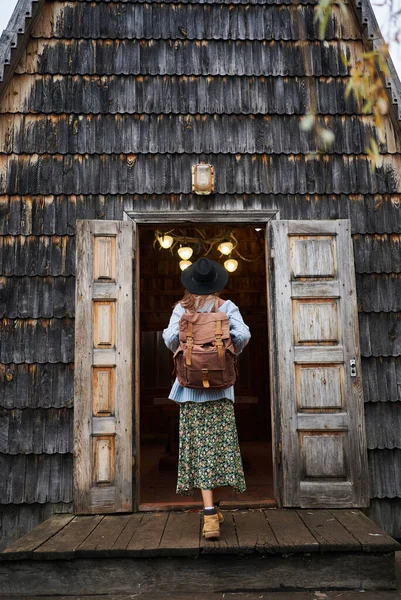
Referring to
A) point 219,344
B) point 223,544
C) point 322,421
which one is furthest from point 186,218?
point 223,544

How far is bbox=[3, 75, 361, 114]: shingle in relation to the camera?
15.3ft

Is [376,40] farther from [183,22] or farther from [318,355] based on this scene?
[318,355]

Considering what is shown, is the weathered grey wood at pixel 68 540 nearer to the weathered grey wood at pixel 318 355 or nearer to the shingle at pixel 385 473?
the weathered grey wood at pixel 318 355

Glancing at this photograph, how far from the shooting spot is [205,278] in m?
3.57

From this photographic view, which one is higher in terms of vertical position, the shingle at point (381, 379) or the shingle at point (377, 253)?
the shingle at point (377, 253)

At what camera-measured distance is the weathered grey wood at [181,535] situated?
10.7 feet

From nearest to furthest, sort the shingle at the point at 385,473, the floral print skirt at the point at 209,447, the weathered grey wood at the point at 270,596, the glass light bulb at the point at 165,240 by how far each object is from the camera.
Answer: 1. the weathered grey wood at the point at 270,596
2. the floral print skirt at the point at 209,447
3. the shingle at the point at 385,473
4. the glass light bulb at the point at 165,240

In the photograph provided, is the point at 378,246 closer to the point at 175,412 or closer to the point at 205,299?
the point at 205,299

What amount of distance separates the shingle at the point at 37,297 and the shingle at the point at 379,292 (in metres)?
2.43

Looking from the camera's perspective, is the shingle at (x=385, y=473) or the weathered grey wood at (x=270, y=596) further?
the shingle at (x=385, y=473)

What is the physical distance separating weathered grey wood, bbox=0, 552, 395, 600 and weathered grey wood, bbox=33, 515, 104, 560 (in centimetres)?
7

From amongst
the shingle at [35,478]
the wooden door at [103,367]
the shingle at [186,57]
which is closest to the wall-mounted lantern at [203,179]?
the wooden door at [103,367]

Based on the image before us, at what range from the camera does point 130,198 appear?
4.55m

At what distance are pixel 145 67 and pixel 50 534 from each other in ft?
12.6
